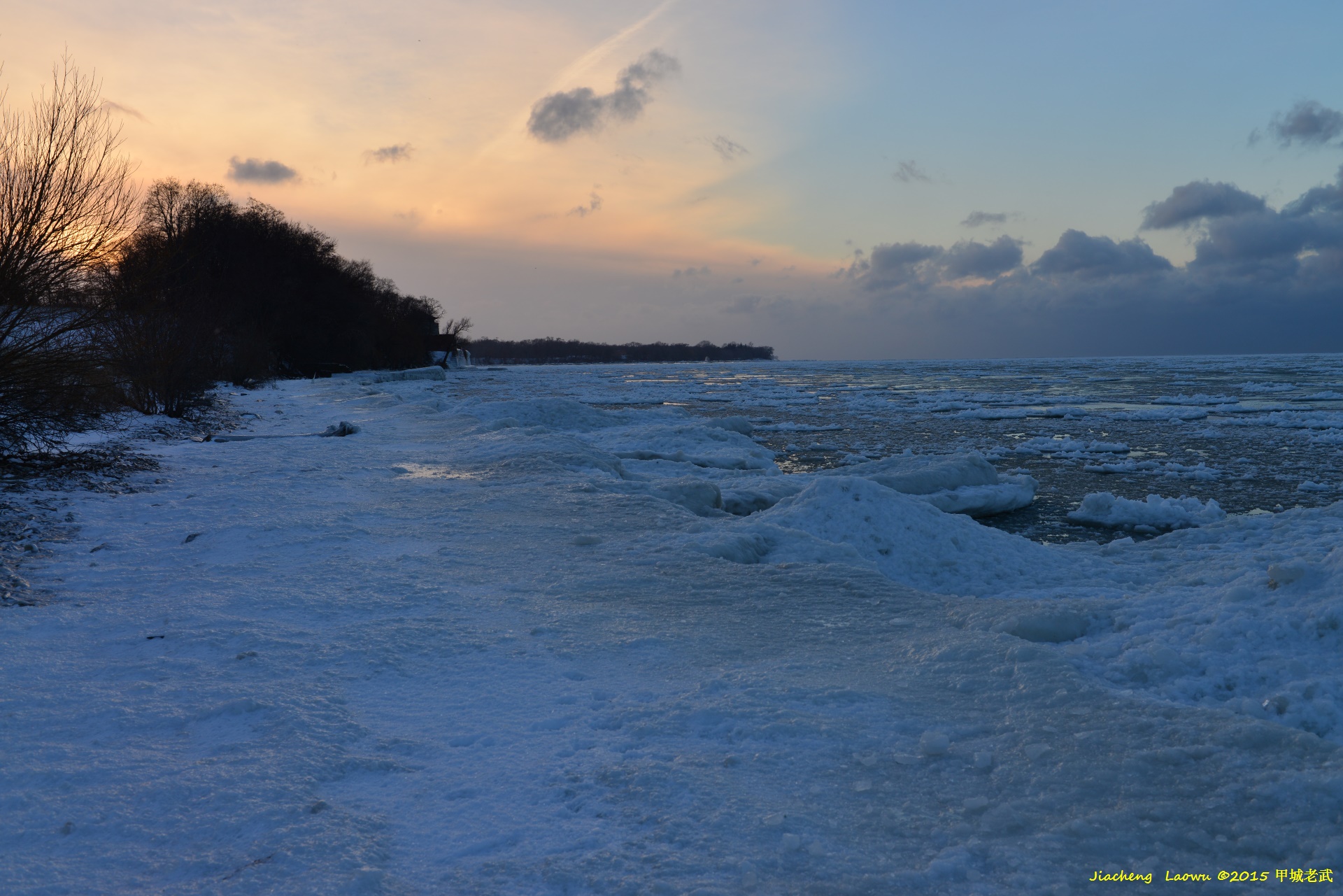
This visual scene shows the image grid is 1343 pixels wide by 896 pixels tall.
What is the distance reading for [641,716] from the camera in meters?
3.09

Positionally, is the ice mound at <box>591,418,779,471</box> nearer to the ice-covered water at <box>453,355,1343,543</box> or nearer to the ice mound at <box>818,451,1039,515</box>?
the ice-covered water at <box>453,355,1343,543</box>

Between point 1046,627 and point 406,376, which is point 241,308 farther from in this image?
point 1046,627

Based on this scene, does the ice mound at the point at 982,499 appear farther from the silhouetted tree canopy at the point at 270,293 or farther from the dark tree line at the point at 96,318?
the silhouetted tree canopy at the point at 270,293

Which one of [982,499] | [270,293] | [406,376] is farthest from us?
[406,376]

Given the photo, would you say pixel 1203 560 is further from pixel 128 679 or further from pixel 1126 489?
pixel 128 679

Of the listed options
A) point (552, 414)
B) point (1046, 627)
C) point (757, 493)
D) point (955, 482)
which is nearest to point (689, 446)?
point (552, 414)

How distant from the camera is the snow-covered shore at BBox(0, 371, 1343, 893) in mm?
2232

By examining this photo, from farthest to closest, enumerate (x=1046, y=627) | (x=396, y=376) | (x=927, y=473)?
(x=396, y=376) < (x=927, y=473) < (x=1046, y=627)

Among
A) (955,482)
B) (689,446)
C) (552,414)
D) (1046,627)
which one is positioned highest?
(552,414)

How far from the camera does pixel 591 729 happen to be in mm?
2992

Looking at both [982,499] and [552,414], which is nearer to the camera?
[982,499]

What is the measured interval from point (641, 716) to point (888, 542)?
425 centimetres

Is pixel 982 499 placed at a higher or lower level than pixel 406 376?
lower

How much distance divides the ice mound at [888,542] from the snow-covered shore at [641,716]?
0.23 ft
